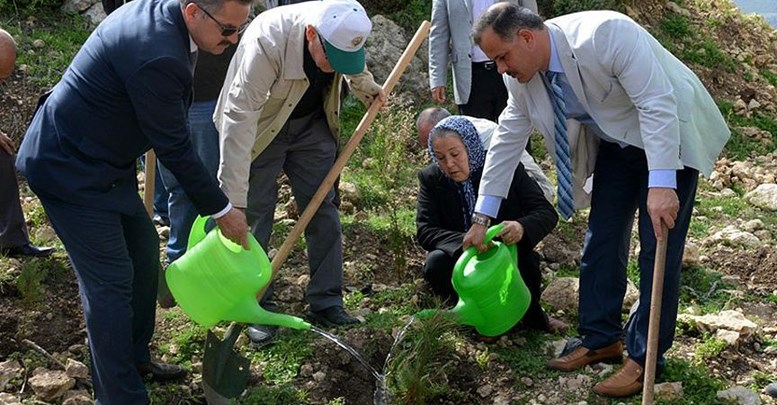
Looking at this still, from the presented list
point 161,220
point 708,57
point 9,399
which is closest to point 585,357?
point 9,399

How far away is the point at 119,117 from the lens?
3.12 metres

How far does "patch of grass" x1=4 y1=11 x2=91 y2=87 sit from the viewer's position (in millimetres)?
6840

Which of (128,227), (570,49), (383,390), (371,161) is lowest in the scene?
(371,161)

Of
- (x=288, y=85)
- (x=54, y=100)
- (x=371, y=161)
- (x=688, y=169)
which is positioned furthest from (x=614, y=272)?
(x=371, y=161)

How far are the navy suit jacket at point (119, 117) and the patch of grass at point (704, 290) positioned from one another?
272cm

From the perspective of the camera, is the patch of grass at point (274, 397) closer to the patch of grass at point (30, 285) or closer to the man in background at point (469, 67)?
the patch of grass at point (30, 285)

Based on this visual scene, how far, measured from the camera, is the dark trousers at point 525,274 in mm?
4309

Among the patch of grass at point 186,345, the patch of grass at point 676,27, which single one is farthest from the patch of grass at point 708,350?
the patch of grass at point 676,27

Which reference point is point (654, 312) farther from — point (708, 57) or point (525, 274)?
point (708, 57)

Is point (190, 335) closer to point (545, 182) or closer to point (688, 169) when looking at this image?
point (545, 182)

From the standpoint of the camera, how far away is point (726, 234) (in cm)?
561

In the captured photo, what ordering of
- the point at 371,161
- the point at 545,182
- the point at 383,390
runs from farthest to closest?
the point at 371,161, the point at 545,182, the point at 383,390

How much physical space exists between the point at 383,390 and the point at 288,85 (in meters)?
1.34

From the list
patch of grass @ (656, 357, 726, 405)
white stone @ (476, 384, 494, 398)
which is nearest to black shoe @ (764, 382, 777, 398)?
patch of grass @ (656, 357, 726, 405)
